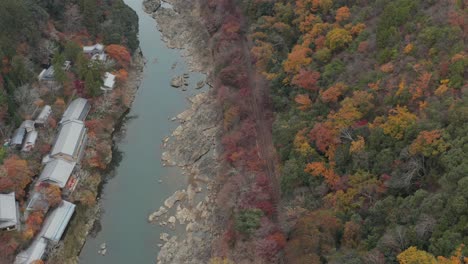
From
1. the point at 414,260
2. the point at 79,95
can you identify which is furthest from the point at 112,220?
the point at 414,260

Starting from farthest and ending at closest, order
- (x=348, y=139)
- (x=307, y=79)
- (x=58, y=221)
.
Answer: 1. (x=307, y=79)
2. (x=58, y=221)
3. (x=348, y=139)

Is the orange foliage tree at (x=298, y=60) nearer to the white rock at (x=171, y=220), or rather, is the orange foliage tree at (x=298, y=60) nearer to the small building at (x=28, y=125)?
the white rock at (x=171, y=220)

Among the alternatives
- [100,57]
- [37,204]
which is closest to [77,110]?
[100,57]

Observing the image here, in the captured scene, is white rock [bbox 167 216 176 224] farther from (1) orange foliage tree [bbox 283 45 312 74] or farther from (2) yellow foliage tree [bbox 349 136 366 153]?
(1) orange foliage tree [bbox 283 45 312 74]

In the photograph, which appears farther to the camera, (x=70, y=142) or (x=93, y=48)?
(x=93, y=48)

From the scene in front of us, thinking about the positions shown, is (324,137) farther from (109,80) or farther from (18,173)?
(109,80)

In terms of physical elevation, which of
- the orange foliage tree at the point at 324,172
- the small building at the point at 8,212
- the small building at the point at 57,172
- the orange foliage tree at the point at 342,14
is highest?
the orange foliage tree at the point at 342,14

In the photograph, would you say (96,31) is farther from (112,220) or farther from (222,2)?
(112,220)

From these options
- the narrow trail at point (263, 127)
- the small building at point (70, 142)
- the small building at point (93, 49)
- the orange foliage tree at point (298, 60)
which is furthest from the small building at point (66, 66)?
the orange foliage tree at point (298, 60)
